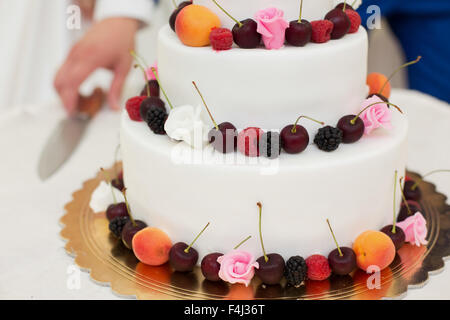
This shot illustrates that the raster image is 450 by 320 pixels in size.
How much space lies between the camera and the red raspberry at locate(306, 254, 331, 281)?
112cm

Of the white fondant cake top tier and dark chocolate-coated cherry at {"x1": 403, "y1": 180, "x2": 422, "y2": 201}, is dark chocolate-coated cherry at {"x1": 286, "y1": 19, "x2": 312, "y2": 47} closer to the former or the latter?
the white fondant cake top tier

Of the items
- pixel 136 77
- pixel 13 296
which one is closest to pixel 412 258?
pixel 13 296

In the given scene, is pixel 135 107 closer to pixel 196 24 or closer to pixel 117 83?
pixel 196 24

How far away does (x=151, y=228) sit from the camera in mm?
1202

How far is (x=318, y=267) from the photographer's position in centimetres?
112

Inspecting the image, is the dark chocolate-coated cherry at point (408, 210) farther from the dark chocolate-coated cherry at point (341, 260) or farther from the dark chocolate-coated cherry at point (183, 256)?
the dark chocolate-coated cherry at point (183, 256)

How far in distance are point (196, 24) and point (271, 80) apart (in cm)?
19

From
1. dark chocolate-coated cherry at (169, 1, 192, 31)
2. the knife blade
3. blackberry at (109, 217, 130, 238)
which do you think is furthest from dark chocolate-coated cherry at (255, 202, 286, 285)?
the knife blade

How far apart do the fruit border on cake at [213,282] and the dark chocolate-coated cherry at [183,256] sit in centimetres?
1

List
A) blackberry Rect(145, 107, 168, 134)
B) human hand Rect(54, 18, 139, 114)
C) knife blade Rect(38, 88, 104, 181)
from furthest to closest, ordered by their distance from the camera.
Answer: human hand Rect(54, 18, 139, 114) → knife blade Rect(38, 88, 104, 181) → blackberry Rect(145, 107, 168, 134)

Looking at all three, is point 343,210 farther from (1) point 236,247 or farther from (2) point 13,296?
(2) point 13,296

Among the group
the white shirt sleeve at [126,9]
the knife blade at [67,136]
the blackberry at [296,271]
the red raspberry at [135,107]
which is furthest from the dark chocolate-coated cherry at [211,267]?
the white shirt sleeve at [126,9]

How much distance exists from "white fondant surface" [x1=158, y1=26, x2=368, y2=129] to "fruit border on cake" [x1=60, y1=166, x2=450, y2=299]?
29 centimetres

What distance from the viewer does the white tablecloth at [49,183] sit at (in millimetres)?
1144
